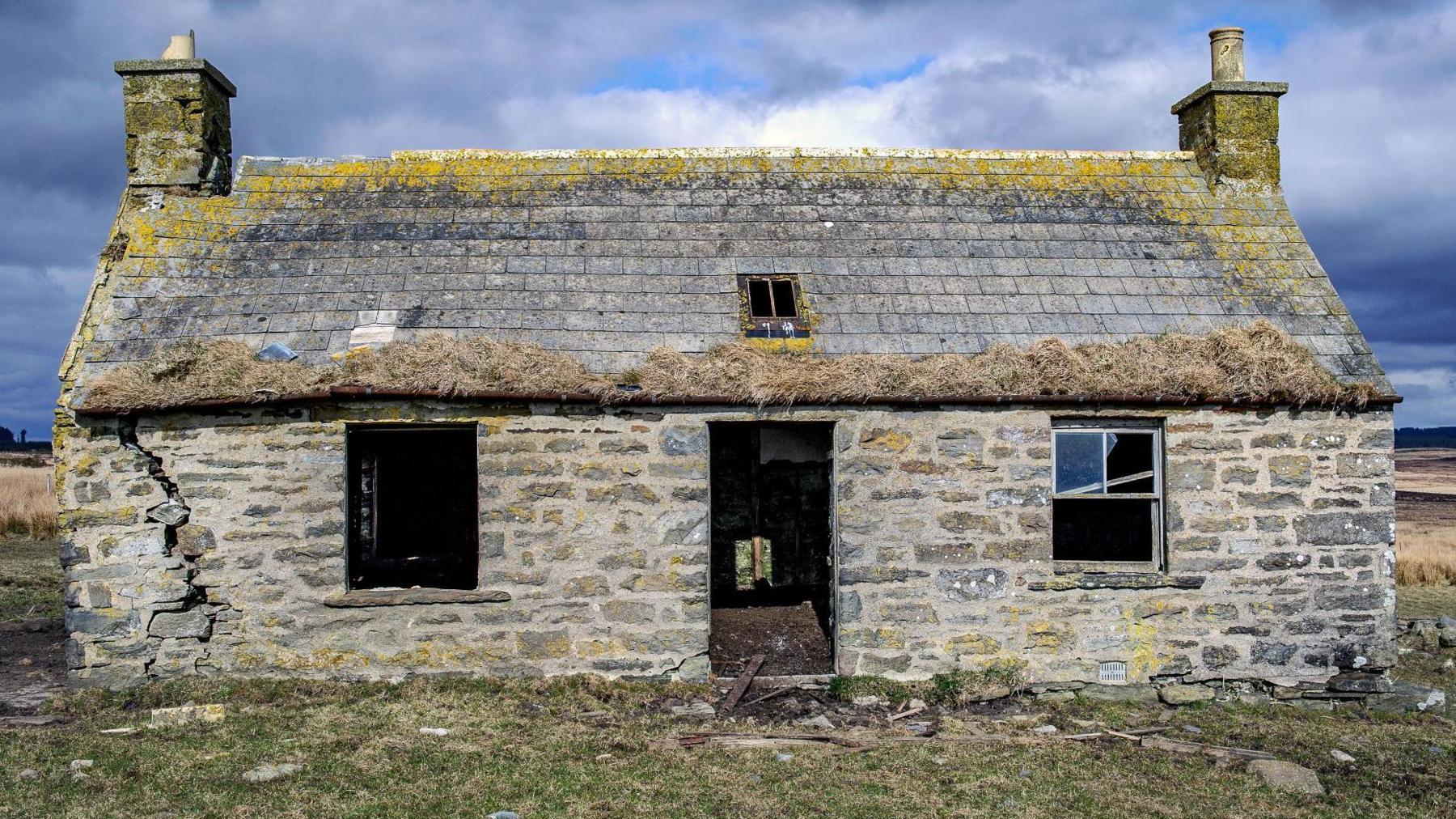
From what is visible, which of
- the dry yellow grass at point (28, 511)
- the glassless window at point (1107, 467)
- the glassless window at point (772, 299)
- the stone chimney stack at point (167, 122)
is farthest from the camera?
the dry yellow grass at point (28, 511)

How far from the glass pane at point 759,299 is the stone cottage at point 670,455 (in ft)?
0.10

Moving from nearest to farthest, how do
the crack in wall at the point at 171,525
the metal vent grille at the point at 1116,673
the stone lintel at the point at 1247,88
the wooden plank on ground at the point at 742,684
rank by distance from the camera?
1. the wooden plank on ground at the point at 742,684
2. the crack in wall at the point at 171,525
3. the metal vent grille at the point at 1116,673
4. the stone lintel at the point at 1247,88

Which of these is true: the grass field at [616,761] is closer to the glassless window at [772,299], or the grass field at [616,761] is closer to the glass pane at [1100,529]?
the glassless window at [772,299]

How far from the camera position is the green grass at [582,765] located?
21.8 feet

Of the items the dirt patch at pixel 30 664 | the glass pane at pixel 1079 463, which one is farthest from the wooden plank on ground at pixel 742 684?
the dirt patch at pixel 30 664

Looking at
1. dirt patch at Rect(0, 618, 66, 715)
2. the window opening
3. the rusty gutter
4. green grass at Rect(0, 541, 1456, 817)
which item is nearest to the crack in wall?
the rusty gutter

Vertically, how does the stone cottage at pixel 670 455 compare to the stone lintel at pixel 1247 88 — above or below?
below

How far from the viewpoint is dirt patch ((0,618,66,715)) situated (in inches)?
352

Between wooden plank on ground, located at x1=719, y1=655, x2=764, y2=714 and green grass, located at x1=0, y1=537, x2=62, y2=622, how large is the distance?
8743 millimetres

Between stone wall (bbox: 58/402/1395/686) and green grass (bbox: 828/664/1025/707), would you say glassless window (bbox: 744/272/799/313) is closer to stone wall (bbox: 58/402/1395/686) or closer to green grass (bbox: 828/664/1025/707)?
stone wall (bbox: 58/402/1395/686)

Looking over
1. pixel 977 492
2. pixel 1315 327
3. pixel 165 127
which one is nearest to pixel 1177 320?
pixel 1315 327

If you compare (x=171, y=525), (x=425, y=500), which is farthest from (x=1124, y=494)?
(x=425, y=500)

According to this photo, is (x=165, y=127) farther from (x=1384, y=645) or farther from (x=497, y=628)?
(x=1384, y=645)

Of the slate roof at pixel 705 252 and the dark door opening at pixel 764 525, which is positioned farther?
the dark door opening at pixel 764 525
